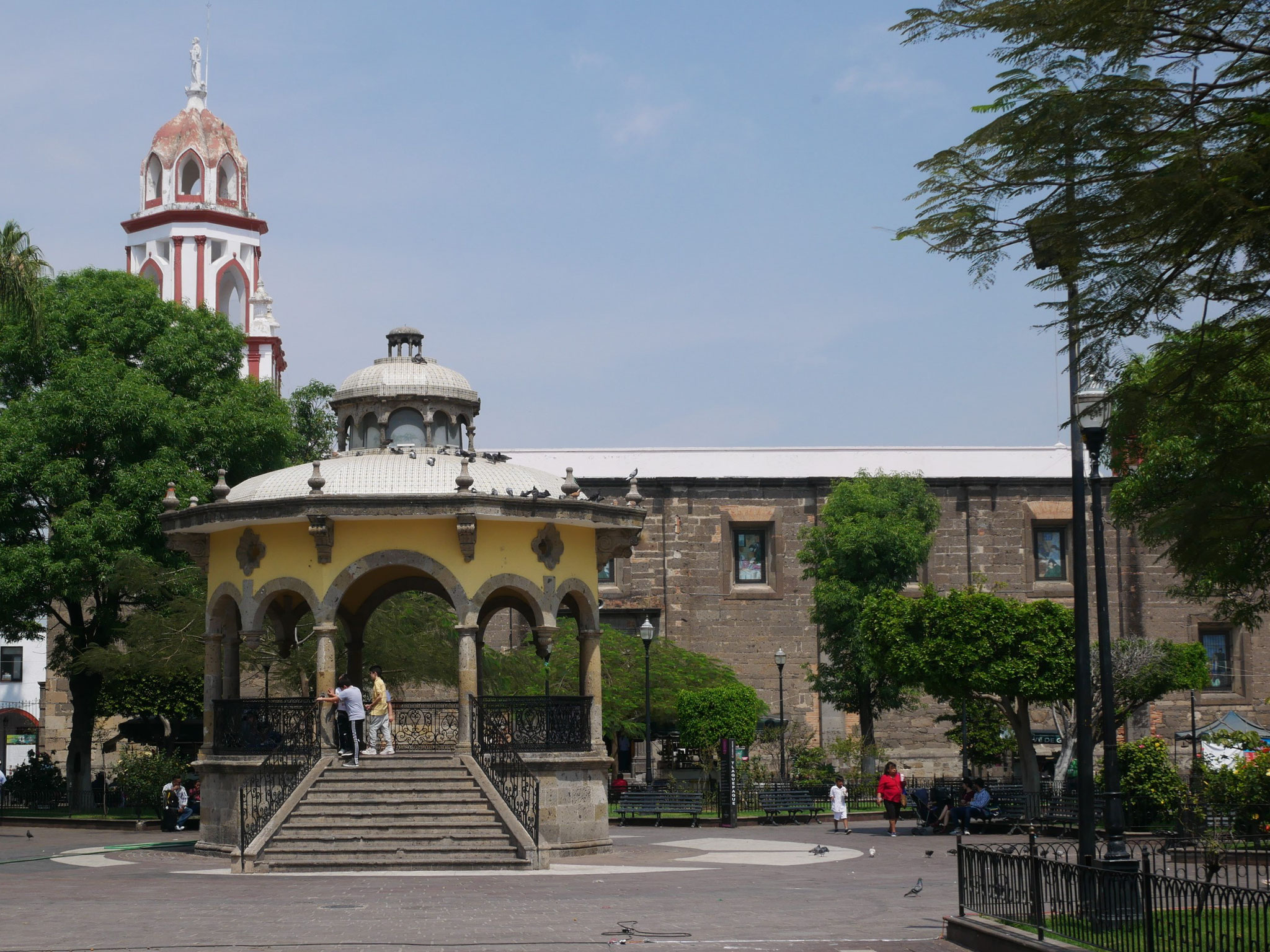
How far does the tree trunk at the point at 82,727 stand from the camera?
33781mm

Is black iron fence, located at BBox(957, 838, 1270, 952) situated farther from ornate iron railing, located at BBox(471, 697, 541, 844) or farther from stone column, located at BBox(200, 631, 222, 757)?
stone column, located at BBox(200, 631, 222, 757)

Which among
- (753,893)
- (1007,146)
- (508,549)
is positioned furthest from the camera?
(508,549)

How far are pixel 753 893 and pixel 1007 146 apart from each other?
10221 millimetres

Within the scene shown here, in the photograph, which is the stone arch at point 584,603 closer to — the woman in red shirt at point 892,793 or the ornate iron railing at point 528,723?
the ornate iron railing at point 528,723

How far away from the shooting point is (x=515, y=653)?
3622cm

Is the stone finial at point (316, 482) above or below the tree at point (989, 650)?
above

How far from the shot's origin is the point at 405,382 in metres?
23.1

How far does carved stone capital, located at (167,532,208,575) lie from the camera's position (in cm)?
2298

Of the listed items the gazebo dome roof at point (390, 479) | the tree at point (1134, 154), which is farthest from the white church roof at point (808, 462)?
the tree at point (1134, 154)

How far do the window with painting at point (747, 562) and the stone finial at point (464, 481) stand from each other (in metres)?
24.9

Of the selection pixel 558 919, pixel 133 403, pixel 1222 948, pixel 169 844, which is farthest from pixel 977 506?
pixel 1222 948

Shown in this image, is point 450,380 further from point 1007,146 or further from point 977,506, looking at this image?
point 977,506

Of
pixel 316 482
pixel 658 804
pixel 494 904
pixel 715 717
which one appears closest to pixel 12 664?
pixel 715 717

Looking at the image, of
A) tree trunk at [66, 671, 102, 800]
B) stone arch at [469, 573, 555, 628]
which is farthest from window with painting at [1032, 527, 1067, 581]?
tree trunk at [66, 671, 102, 800]
